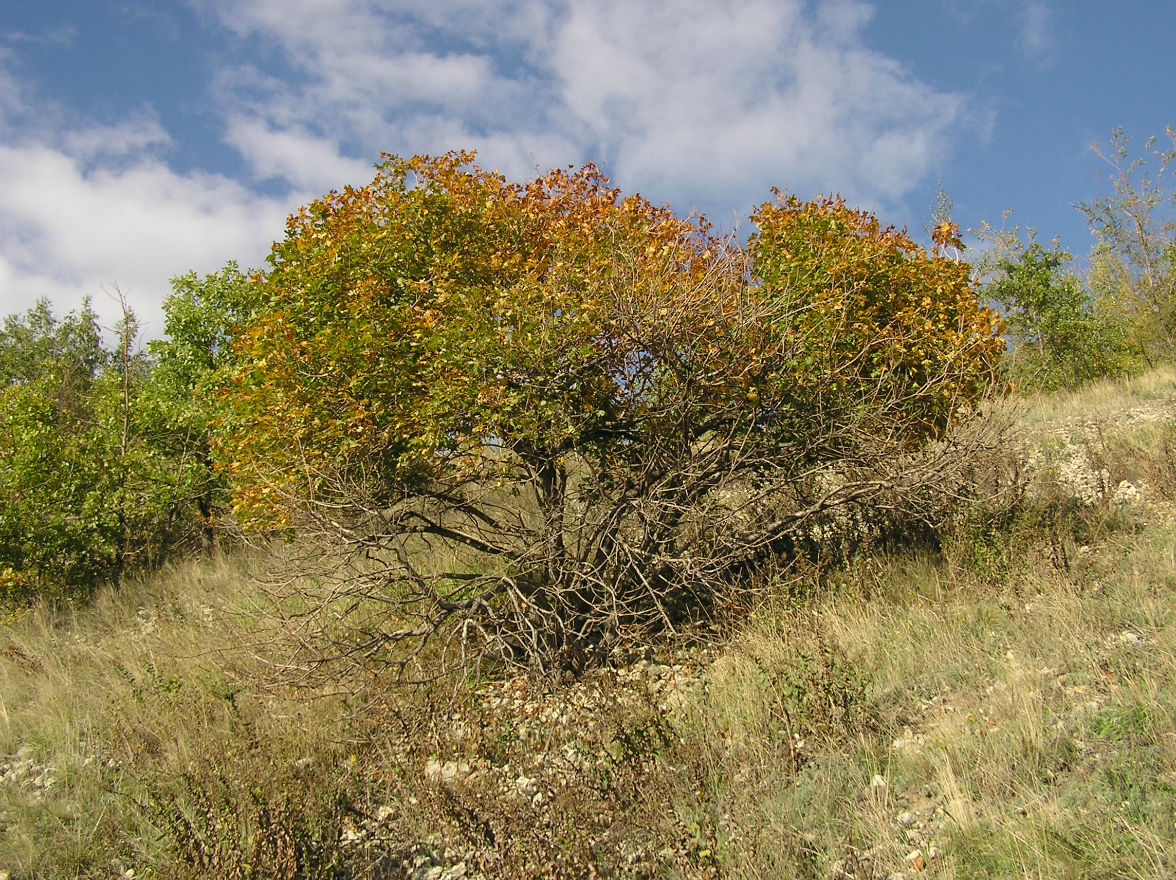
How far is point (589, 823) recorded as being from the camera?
3.74 m

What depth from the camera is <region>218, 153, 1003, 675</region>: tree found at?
600 centimetres

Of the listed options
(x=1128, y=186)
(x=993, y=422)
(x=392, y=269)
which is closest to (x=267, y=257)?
(x=392, y=269)

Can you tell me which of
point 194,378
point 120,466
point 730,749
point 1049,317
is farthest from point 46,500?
point 1049,317

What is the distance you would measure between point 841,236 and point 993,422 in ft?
7.80

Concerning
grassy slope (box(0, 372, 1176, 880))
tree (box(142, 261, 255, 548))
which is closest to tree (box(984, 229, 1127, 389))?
grassy slope (box(0, 372, 1176, 880))

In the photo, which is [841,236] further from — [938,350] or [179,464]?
[179,464]

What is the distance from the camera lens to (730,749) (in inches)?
171

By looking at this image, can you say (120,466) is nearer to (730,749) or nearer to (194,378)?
(194,378)

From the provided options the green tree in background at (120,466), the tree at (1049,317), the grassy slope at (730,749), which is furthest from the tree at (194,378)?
the tree at (1049,317)

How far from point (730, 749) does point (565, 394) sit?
9.97 feet

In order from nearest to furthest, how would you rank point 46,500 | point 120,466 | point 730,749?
point 730,749 → point 46,500 → point 120,466

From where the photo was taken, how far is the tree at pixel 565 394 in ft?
19.7

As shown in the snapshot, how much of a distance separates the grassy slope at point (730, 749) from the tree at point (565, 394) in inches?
30.6

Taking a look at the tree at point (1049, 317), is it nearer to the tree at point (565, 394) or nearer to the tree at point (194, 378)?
the tree at point (565, 394)
